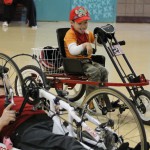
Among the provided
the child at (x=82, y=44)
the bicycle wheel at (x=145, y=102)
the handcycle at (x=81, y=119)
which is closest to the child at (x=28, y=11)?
the child at (x=82, y=44)

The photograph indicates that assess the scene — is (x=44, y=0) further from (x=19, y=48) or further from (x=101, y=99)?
(x=101, y=99)

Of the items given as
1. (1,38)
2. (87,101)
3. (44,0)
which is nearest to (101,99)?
(87,101)

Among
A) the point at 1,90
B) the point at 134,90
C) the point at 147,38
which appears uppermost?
the point at 1,90

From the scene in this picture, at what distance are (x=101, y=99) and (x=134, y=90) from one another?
0.55 m

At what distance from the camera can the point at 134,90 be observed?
10.6 feet

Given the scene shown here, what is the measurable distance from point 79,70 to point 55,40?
368 cm

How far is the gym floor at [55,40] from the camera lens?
17.3ft

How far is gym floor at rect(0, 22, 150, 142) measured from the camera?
17.3 ft

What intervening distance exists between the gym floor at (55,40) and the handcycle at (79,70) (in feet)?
3.54

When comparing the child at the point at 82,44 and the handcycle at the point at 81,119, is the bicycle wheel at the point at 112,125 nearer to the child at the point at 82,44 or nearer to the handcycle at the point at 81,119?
the handcycle at the point at 81,119

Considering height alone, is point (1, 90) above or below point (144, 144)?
above

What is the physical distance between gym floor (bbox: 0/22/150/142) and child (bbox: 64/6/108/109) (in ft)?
3.65

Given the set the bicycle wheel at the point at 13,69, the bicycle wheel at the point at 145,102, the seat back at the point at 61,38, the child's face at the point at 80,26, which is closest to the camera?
the bicycle wheel at the point at 145,102

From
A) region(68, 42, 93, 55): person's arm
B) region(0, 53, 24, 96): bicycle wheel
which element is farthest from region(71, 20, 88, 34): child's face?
region(0, 53, 24, 96): bicycle wheel
